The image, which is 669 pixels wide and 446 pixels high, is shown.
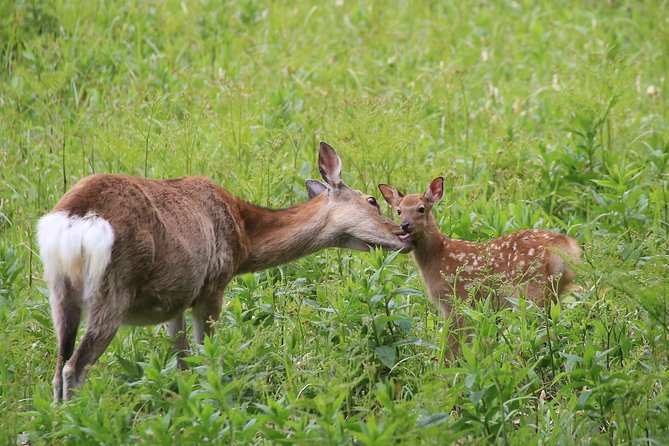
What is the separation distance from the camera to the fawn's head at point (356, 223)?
7.12 meters

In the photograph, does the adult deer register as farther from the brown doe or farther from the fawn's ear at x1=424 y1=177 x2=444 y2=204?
the fawn's ear at x1=424 y1=177 x2=444 y2=204

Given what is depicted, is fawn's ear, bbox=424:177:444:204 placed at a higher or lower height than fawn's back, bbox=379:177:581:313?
higher

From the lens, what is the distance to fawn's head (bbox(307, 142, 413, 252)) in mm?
7125

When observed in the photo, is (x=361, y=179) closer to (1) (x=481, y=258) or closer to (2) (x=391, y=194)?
(2) (x=391, y=194)

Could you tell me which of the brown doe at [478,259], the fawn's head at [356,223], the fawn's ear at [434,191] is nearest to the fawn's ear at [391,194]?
the brown doe at [478,259]

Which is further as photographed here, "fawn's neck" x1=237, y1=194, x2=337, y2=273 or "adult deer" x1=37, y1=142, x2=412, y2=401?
"fawn's neck" x1=237, y1=194, x2=337, y2=273

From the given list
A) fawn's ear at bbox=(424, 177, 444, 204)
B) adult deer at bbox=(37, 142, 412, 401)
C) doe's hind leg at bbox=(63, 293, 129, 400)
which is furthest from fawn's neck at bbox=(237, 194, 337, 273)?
doe's hind leg at bbox=(63, 293, 129, 400)

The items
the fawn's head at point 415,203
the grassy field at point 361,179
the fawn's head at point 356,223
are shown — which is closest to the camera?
the grassy field at point 361,179

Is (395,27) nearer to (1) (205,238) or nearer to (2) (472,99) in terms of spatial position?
(2) (472,99)

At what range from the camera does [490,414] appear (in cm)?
515

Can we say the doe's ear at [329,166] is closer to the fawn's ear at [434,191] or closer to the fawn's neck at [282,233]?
the fawn's neck at [282,233]

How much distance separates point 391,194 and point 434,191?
0.30 m

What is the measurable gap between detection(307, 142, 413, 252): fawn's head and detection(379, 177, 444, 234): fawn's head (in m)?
0.10

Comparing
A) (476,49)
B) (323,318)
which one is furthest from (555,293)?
(476,49)
